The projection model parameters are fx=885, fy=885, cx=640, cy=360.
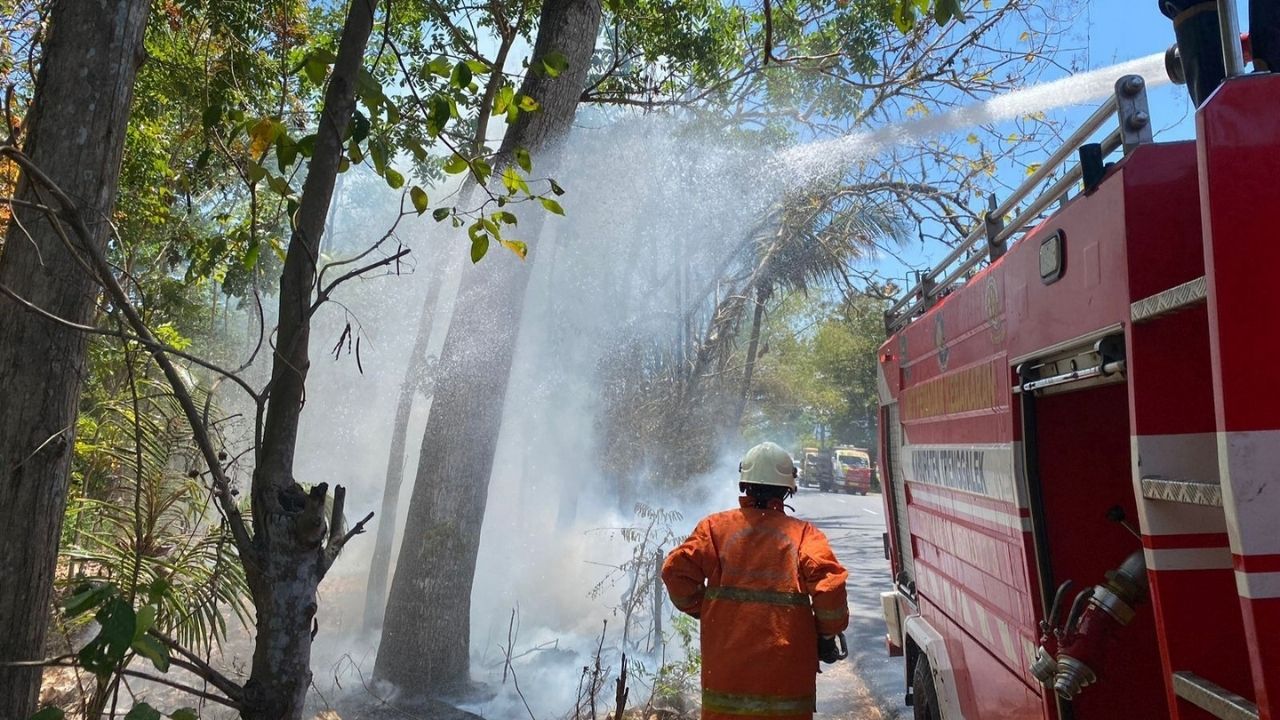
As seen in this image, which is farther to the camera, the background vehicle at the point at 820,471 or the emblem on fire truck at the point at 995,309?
the background vehicle at the point at 820,471

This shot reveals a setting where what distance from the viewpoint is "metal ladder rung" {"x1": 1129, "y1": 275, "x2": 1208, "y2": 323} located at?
178 centimetres

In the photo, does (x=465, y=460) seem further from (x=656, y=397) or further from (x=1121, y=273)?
(x=656, y=397)

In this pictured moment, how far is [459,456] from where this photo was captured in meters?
6.81

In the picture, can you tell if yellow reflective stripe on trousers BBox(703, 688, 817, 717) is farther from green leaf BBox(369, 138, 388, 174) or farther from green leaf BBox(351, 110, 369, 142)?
green leaf BBox(351, 110, 369, 142)

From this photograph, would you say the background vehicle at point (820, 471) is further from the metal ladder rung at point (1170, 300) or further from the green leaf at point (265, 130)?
the green leaf at point (265, 130)

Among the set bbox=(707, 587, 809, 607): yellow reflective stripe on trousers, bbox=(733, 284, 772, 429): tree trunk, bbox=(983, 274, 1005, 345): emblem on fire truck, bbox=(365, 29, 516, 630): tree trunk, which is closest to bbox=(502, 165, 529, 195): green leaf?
bbox=(983, 274, 1005, 345): emblem on fire truck

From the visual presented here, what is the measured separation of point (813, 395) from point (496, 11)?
3708 centimetres

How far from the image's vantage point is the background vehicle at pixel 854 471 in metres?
34.6

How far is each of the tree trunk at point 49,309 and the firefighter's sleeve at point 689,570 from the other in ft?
7.37

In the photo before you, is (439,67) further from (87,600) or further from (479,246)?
(87,600)

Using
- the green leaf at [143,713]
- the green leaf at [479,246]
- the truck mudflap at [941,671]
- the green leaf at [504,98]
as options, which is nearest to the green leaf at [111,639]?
the green leaf at [143,713]

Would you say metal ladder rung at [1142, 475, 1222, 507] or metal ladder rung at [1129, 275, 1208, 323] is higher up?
metal ladder rung at [1129, 275, 1208, 323]

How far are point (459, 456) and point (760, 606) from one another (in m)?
3.73

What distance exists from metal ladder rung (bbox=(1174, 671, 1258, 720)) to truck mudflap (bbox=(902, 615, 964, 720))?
1.89 meters
